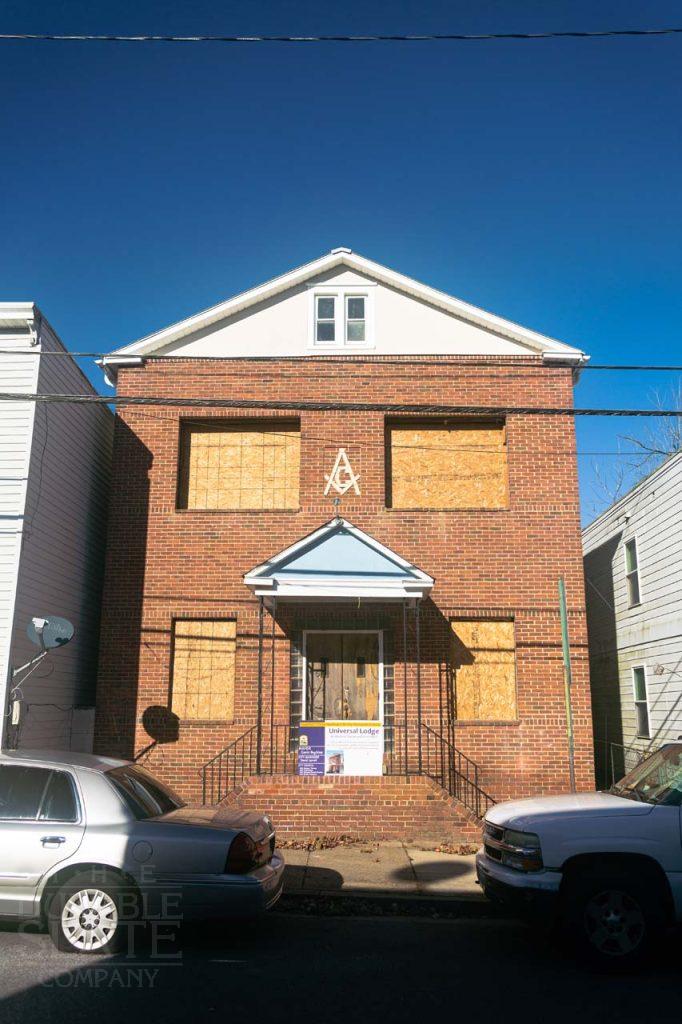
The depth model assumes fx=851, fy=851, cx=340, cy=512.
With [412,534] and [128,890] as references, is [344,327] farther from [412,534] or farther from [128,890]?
[128,890]

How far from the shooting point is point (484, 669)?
14.0 m

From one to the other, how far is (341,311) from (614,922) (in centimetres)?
1133

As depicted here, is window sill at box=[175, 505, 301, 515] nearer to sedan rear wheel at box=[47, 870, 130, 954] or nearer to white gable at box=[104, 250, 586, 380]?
white gable at box=[104, 250, 586, 380]

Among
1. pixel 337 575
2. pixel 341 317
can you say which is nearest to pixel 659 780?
pixel 337 575

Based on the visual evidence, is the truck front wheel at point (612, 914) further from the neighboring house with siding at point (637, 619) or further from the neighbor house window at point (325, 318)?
the neighbor house window at point (325, 318)

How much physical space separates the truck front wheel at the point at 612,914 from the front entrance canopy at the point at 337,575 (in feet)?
20.0

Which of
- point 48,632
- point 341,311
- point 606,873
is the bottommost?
point 606,873

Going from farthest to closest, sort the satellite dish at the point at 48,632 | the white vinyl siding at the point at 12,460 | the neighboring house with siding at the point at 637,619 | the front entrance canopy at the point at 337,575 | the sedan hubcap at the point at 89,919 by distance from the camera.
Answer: the neighboring house with siding at the point at 637,619 < the front entrance canopy at the point at 337,575 < the white vinyl siding at the point at 12,460 < the satellite dish at the point at 48,632 < the sedan hubcap at the point at 89,919

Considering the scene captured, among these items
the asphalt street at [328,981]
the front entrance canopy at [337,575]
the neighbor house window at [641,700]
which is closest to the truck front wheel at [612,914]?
the asphalt street at [328,981]

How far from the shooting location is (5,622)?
11.8 meters

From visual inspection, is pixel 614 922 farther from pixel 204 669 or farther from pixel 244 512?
pixel 244 512

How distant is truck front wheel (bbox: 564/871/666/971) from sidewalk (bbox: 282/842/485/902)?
2119mm

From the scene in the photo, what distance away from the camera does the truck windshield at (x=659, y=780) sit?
705 cm

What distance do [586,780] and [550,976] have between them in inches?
288
